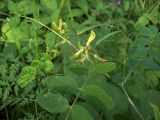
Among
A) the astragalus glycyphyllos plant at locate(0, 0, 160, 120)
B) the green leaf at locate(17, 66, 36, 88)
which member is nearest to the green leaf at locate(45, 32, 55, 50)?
the astragalus glycyphyllos plant at locate(0, 0, 160, 120)

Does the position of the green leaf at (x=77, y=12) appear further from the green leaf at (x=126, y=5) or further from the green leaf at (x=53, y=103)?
the green leaf at (x=53, y=103)

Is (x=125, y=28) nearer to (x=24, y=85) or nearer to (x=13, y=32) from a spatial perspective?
(x=13, y=32)

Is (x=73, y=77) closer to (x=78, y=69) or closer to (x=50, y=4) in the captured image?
(x=78, y=69)

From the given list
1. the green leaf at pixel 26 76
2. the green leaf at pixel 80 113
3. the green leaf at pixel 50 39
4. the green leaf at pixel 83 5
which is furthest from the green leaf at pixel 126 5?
the green leaf at pixel 80 113

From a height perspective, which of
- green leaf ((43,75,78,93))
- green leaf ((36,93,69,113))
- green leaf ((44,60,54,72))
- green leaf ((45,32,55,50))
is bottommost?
green leaf ((36,93,69,113))

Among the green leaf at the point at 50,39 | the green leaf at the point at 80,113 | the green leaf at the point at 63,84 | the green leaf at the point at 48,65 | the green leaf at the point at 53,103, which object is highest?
the green leaf at the point at 50,39

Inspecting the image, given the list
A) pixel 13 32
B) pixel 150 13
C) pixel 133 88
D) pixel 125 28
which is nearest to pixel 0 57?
pixel 13 32

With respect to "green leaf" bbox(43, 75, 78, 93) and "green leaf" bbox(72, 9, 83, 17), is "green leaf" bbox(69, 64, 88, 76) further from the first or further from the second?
"green leaf" bbox(72, 9, 83, 17)
